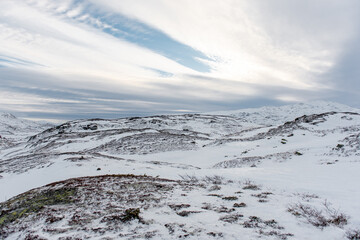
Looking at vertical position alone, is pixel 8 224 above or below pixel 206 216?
below

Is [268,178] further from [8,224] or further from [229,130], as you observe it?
[229,130]

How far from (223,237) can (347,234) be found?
3092mm

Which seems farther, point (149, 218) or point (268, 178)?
point (268, 178)

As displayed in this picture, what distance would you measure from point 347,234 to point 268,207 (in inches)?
109

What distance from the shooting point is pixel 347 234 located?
5.29 m

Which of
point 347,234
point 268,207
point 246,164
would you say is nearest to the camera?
point 347,234

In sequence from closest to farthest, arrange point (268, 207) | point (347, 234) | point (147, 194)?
point (347, 234) < point (268, 207) < point (147, 194)

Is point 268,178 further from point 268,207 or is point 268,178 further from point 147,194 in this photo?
point 147,194

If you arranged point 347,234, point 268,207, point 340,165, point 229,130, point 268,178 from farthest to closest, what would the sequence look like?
point 229,130 → point 340,165 → point 268,178 → point 268,207 → point 347,234

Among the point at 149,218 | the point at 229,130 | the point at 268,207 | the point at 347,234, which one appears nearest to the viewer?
the point at 347,234

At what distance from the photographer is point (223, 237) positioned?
5.59m

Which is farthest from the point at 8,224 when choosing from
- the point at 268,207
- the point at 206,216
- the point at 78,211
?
A: the point at 268,207

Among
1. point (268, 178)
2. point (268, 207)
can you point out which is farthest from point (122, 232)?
point (268, 178)

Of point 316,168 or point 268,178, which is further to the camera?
point 316,168
